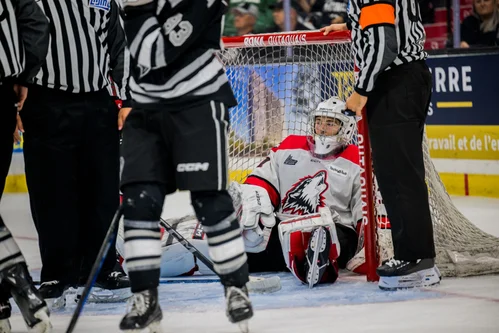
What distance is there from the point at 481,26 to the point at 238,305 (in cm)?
449

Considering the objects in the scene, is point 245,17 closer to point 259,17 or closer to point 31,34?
point 259,17

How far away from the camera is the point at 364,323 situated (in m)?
3.06

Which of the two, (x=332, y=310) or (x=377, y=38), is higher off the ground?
(x=377, y=38)

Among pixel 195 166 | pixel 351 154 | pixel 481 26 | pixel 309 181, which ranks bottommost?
pixel 309 181

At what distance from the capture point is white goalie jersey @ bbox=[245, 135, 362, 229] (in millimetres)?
4180

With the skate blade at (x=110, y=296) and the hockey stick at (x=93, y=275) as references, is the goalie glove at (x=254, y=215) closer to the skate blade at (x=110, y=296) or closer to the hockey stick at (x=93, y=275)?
the skate blade at (x=110, y=296)

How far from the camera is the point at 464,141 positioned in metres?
6.50

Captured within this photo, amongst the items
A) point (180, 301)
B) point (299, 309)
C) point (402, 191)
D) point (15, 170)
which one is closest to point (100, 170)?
point (180, 301)

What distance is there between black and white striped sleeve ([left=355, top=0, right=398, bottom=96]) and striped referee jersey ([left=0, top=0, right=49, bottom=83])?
1.08m

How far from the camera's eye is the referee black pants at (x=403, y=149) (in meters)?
3.55

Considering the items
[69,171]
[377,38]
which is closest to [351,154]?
[377,38]

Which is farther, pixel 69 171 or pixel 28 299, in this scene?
pixel 69 171

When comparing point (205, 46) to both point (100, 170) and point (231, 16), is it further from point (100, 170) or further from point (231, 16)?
point (231, 16)

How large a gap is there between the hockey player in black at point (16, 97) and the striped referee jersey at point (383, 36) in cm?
109
